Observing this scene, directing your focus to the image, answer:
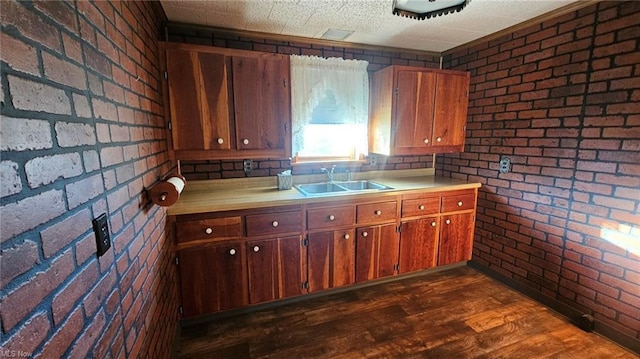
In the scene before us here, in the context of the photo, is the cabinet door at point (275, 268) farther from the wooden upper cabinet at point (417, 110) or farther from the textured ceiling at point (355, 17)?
the textured ceiling at point (355, 17)

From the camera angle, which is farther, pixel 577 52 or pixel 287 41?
pixel 287 41

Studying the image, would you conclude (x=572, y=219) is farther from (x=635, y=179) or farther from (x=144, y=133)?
(x=144, y=133)

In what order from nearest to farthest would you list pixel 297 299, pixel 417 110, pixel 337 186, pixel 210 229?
pixel 210 229
pixel 297 299
pixel 417 110
pixel 337 186

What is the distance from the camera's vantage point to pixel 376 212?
228 cm

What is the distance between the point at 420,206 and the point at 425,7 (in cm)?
161

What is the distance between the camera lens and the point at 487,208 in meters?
2.65

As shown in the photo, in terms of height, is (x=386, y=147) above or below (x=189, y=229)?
above

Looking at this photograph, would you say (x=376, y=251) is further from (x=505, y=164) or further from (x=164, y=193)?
(x=164, y=193)

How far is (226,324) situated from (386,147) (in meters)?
2.01

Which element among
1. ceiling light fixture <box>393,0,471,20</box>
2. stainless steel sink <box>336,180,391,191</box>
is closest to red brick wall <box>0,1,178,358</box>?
ceiling light fixture <box>393,0,471,20</box>

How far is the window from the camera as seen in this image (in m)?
2.44

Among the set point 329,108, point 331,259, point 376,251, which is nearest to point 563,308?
point 376,251

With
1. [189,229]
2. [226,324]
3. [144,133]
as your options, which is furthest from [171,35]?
[226,324]

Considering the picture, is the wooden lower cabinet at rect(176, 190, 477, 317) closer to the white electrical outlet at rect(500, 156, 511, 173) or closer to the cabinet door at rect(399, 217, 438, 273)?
the cabinet door at rect(399, 217, 438, 273)
